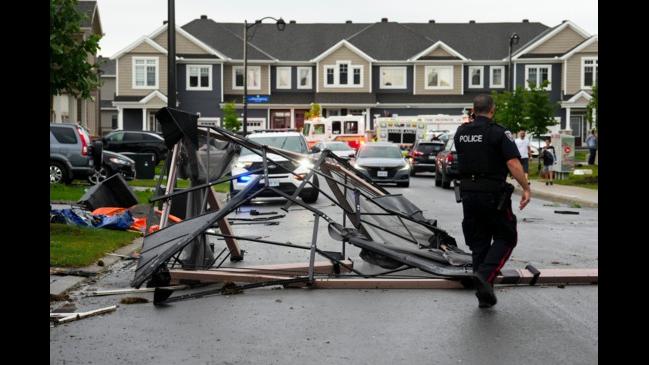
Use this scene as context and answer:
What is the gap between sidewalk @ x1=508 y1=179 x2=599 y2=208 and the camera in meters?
25.4

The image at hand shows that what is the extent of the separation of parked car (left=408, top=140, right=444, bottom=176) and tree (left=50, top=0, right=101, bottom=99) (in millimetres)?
28652

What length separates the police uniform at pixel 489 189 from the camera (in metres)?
8.92

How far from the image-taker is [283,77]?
73062 mm

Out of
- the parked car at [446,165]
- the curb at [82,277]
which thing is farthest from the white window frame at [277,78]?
the curb at [82,277]

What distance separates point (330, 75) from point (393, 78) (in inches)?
191

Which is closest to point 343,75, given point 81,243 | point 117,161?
point 117,161

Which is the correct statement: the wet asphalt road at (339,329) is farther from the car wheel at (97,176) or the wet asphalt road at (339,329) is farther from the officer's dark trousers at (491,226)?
the car wheel at (97,176)

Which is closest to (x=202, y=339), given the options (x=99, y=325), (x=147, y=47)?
(x=99, y=325)

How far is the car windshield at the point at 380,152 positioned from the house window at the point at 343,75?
3775cm

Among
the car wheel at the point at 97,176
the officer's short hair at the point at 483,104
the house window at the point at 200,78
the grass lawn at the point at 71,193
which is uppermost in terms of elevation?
the house window at the point at 200,78

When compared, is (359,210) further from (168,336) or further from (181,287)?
(168,336)

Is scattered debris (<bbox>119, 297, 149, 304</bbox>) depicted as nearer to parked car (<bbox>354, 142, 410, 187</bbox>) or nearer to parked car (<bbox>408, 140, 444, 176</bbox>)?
parked car (<bbox>354, 142, 410, 187</bbox>)

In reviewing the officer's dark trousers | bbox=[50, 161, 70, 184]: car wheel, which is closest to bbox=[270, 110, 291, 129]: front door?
bbox=[50, 161, 70, 184]: car wheel

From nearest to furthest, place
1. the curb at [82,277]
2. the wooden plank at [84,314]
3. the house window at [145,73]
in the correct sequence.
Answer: the wooden plank at [84,314], the curb at [82,277], the house window at [145,73]
